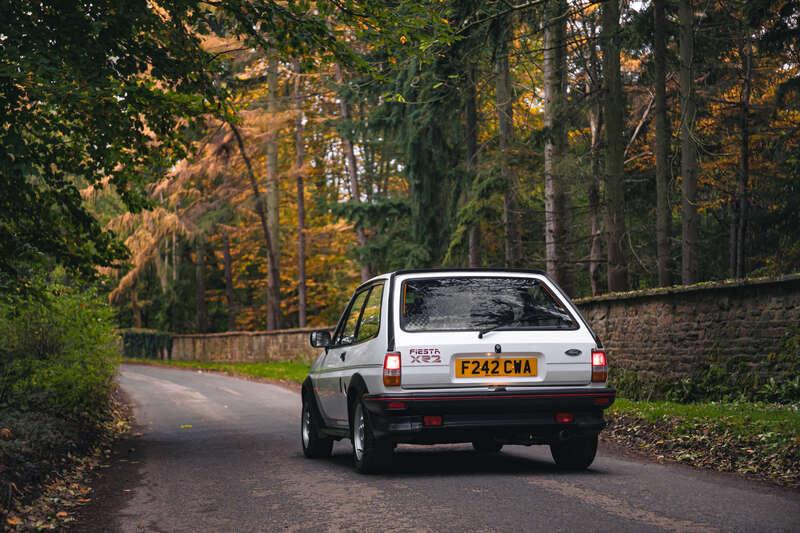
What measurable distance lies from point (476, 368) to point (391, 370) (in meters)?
0.71

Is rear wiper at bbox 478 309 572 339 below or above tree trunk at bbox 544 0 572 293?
below

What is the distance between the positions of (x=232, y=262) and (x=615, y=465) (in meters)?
53.9

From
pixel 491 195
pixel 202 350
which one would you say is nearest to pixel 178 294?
pixel 202 350

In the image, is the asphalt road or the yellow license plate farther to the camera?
the yellow license plate

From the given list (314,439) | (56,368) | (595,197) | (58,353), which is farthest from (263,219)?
(314,439)

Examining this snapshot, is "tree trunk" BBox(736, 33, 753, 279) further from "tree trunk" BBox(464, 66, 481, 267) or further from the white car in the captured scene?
the white car

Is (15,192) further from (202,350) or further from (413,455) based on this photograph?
(202,350)

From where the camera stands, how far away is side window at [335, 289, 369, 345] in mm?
10164

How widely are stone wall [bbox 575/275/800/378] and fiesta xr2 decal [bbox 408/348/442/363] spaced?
745 cm

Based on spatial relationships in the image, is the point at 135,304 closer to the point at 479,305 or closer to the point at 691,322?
the point at 691,322

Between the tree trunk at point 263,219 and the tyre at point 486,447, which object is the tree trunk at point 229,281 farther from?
the tyre at point 486,447

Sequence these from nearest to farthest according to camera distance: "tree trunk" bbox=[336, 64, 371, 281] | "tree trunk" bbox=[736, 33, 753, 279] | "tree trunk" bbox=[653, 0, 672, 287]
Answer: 1. "tree trunk" bbox=[653, 0, 672, 287]
2. "tree trunk" bbox=[736, 33, 753, 279]
3. "tree trunk" bbox=[336, 64, 371, 281]

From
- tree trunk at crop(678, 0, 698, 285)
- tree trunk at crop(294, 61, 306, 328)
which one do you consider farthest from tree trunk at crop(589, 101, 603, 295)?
tree trunk at crop(294, 61, 306, 328)

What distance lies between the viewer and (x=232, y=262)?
204 feet
